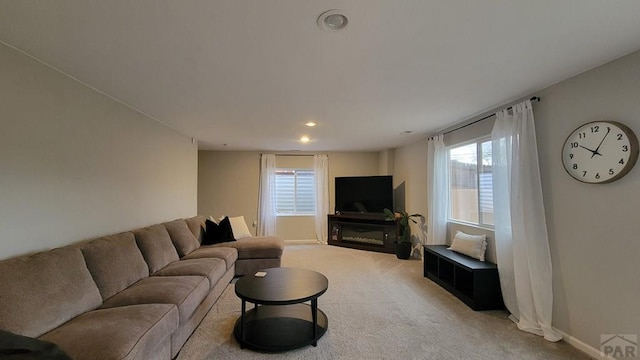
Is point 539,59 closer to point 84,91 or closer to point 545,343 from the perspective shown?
point 545,343

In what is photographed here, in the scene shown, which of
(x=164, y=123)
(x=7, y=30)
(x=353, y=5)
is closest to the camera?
(x=353, y=5)

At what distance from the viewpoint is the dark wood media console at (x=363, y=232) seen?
584 cm

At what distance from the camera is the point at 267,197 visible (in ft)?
22.1

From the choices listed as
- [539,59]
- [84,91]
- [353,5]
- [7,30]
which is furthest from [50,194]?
[539,59]

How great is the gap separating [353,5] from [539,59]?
1569 millimetres

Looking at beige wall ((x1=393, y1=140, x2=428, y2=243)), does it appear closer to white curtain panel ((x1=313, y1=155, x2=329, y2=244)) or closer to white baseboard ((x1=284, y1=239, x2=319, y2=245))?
white curtain panel ((x1=313, y1=155, x2=329, y2=244))

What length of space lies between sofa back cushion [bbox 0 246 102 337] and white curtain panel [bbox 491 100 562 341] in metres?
3.69

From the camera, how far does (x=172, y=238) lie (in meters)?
3.53

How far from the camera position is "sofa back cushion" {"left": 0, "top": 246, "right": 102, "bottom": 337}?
5.01 feet

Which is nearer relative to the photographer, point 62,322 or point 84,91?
point 62,322

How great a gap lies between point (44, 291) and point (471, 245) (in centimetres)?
407

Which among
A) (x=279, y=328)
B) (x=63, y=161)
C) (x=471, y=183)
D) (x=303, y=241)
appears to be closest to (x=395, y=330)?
(x=279, y=328)

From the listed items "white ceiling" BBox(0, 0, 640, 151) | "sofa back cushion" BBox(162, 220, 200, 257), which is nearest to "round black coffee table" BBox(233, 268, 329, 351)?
"sofa back cushion" BBox(162, 220, 200, 257)

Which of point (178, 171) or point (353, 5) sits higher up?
point (353, 5)
